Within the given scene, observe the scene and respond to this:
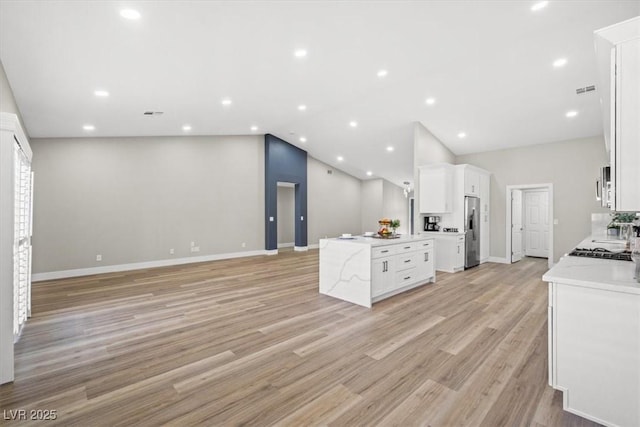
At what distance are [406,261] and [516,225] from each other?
506 centimetres

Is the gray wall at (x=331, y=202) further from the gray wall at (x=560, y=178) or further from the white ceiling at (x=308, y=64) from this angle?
the gray wall at (x=560, y=178)

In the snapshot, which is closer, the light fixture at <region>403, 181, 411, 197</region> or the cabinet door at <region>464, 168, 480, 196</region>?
the cabinet door at <region>464, 168, 480, 196</region>

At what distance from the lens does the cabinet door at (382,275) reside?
393 centimetres

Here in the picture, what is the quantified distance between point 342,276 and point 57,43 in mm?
4086

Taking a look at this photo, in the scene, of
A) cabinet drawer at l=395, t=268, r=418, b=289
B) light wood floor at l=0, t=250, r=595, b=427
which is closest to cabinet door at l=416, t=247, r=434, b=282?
cabinet drawer at l=395, t=268, r=418, b=289

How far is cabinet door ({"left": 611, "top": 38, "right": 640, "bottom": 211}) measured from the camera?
55.3 inches

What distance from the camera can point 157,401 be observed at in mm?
1975

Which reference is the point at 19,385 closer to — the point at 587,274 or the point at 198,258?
the point at 587,274

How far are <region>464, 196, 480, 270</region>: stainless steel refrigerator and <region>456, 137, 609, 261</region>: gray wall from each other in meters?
0.94

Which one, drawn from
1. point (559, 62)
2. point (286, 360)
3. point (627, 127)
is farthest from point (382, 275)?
point (559, 62)

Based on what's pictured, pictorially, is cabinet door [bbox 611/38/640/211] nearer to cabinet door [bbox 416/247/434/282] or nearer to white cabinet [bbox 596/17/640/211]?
white cabinet [bbox 596/17/640/211]

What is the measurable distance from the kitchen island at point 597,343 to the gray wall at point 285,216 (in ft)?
30.5

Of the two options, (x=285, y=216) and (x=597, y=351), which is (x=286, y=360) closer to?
(x=597, y=351)

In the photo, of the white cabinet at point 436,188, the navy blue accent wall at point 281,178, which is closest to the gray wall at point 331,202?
the navy blue accent wall at point 281,178
